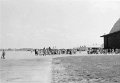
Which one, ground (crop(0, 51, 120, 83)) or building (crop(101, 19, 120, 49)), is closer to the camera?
ground (crop(0, 51, 120, 83))

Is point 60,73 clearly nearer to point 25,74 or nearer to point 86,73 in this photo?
point 86,73

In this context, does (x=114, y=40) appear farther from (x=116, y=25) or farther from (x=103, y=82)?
(x=103, y=82)

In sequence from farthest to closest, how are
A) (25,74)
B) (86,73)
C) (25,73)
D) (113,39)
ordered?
1. (113,39)
2. (86,73)
3. (25,73)
4. (25,74)

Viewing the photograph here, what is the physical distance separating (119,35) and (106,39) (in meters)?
7.08

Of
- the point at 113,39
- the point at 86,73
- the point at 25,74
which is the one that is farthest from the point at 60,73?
the point at 113,39

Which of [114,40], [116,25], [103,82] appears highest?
[116,25]

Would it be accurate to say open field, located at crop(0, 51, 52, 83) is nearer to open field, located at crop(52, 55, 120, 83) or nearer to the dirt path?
the dirt path

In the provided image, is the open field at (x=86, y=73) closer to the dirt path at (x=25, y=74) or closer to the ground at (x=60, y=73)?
the ground at (x=60, y=73)

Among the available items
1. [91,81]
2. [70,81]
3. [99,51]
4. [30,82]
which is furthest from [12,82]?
[99,51]

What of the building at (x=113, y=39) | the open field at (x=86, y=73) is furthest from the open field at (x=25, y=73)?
the building at (x=113, y=39)

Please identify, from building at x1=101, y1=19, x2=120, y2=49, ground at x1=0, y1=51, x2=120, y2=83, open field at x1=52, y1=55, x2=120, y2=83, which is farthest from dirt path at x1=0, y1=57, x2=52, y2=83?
building at x1=101, y1=19, x2=120, y2=49

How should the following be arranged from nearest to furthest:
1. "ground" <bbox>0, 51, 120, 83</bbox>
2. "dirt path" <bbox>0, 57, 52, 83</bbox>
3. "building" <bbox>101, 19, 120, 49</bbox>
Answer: "dirt path" <bbox>0, 57, 52, 83</bbox> → "ground" <bbox>0, 51, 120, 83</bbox> → "building" <bbox>101, 19, 120, 49</bbox>

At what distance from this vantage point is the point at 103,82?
11.5m

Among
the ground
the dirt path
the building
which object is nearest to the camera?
the dirt path
